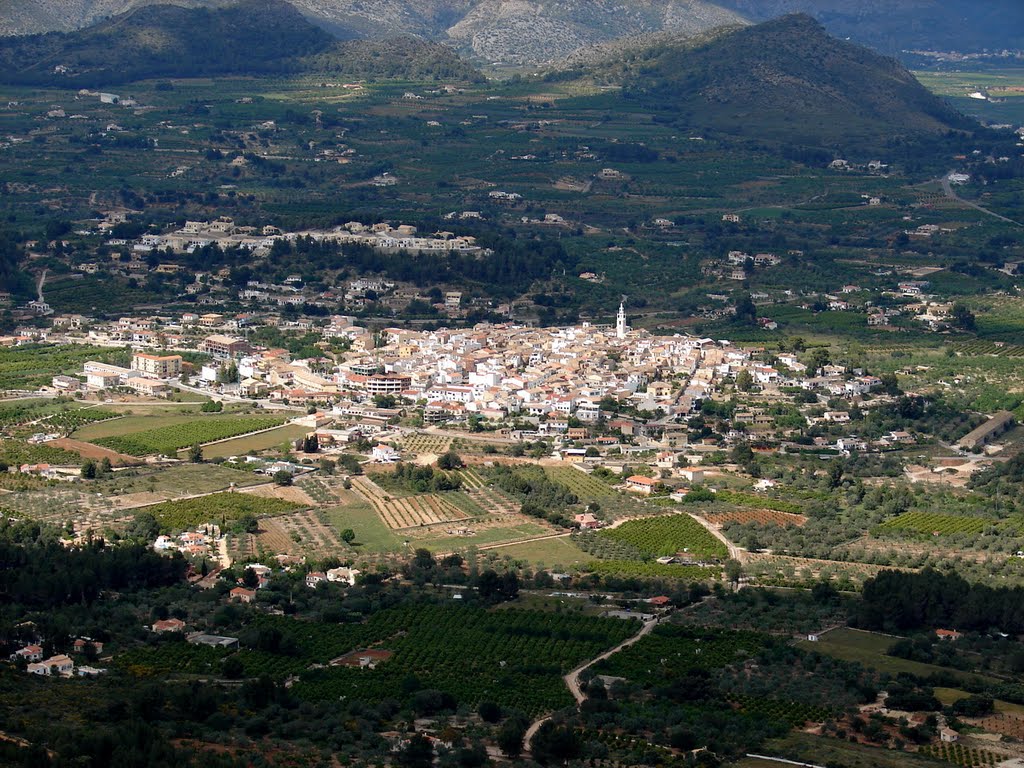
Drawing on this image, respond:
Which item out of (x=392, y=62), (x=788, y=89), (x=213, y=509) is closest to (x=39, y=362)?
(x=213, y=509)

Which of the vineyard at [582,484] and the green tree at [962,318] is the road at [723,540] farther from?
the green tree at [962,318]

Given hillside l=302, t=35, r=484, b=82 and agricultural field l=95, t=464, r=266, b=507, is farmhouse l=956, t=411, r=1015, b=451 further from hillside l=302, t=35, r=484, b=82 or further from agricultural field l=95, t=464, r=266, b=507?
hillside l=302, t=35, r=484, b=82

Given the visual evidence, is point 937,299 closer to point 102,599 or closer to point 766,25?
point 102,599

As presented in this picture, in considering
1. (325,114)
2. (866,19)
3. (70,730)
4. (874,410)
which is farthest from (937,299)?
(866,19)

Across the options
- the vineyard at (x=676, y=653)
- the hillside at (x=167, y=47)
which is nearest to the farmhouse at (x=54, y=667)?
the vineyard at (x=676, y=653)

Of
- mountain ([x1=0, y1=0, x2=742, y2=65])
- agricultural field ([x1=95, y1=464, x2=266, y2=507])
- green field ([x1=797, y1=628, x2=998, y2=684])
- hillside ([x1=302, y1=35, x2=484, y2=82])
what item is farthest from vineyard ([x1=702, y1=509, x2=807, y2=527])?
mountain ([x1=0, y1=0, x2=742, y2=65])

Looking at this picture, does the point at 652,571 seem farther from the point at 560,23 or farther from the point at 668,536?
the point at 560,23
